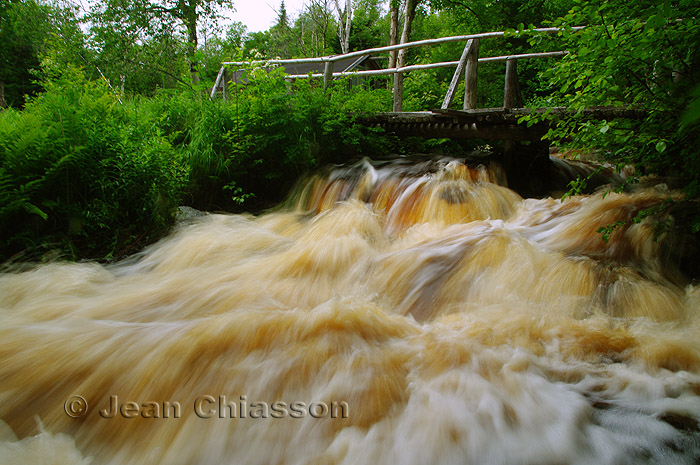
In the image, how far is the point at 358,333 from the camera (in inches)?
101

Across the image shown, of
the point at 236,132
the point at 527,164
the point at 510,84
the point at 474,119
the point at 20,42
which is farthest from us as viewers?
the point at 20,42

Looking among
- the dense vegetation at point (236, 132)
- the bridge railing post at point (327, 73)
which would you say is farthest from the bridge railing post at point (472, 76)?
the bridge railing post at point (327, 73)

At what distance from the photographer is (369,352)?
7.85 ft

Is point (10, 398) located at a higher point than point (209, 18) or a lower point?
lower

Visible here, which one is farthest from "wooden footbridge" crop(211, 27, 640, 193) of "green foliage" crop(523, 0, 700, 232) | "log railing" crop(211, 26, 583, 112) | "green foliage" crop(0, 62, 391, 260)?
"green foliage" crop(523, 0, 700, 232)

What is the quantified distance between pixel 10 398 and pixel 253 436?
1262mm

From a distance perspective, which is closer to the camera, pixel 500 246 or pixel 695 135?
pixel 695 135

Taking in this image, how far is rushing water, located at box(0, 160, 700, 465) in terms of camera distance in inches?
69.4

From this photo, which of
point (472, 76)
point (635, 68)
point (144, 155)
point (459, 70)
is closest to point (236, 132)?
point (144, 155)

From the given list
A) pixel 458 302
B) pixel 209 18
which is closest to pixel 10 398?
pixel 458 302

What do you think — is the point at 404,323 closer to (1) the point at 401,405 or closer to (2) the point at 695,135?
(1) the point at 401,405

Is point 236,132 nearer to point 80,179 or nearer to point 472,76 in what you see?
point 80,179

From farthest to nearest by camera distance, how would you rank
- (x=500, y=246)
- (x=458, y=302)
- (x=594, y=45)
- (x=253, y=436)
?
(x=500, y=246) → (x=458, y=302) → (x=594, y=45) → (x=253, y=436)

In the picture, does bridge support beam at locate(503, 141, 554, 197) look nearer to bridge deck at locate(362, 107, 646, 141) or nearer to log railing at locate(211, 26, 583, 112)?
bridge deck at locate(362, 107, 646, 141)
